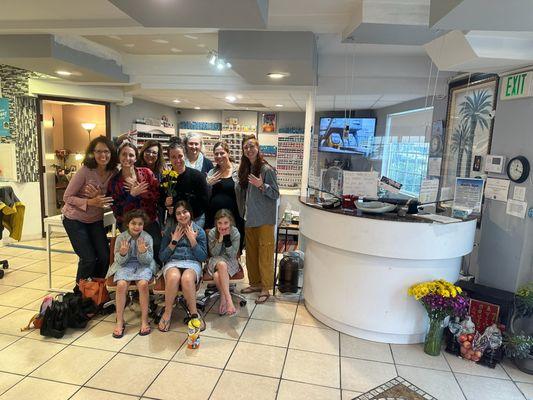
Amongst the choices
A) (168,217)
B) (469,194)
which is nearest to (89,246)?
(168,217)

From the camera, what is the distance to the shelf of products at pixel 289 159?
21.8 feet

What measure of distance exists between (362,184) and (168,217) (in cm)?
170

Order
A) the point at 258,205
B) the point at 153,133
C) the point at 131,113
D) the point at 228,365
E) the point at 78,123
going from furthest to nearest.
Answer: the point at 78,123
the point at 153,133
the point at 131,113
the point at 258,205
the point at 228,365

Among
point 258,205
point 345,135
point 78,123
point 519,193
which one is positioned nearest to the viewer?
point 519,193

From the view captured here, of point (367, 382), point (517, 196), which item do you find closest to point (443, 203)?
point (517, 196)

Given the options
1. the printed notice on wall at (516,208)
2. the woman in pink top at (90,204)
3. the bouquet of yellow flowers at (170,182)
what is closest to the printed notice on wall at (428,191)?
the printed notice on wall at (516,208)

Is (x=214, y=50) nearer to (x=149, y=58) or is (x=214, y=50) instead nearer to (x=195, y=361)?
(x=149, y=58)

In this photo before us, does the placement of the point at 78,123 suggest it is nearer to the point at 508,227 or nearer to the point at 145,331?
the point at 145,331

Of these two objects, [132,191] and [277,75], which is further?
[277,75]

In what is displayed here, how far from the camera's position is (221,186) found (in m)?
3.33

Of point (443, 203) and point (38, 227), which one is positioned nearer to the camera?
point (443, 203)

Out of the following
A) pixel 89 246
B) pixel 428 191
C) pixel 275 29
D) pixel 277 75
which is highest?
pixel 275 29

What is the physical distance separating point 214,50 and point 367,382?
11.6 ft

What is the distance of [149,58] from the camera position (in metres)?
4.50
